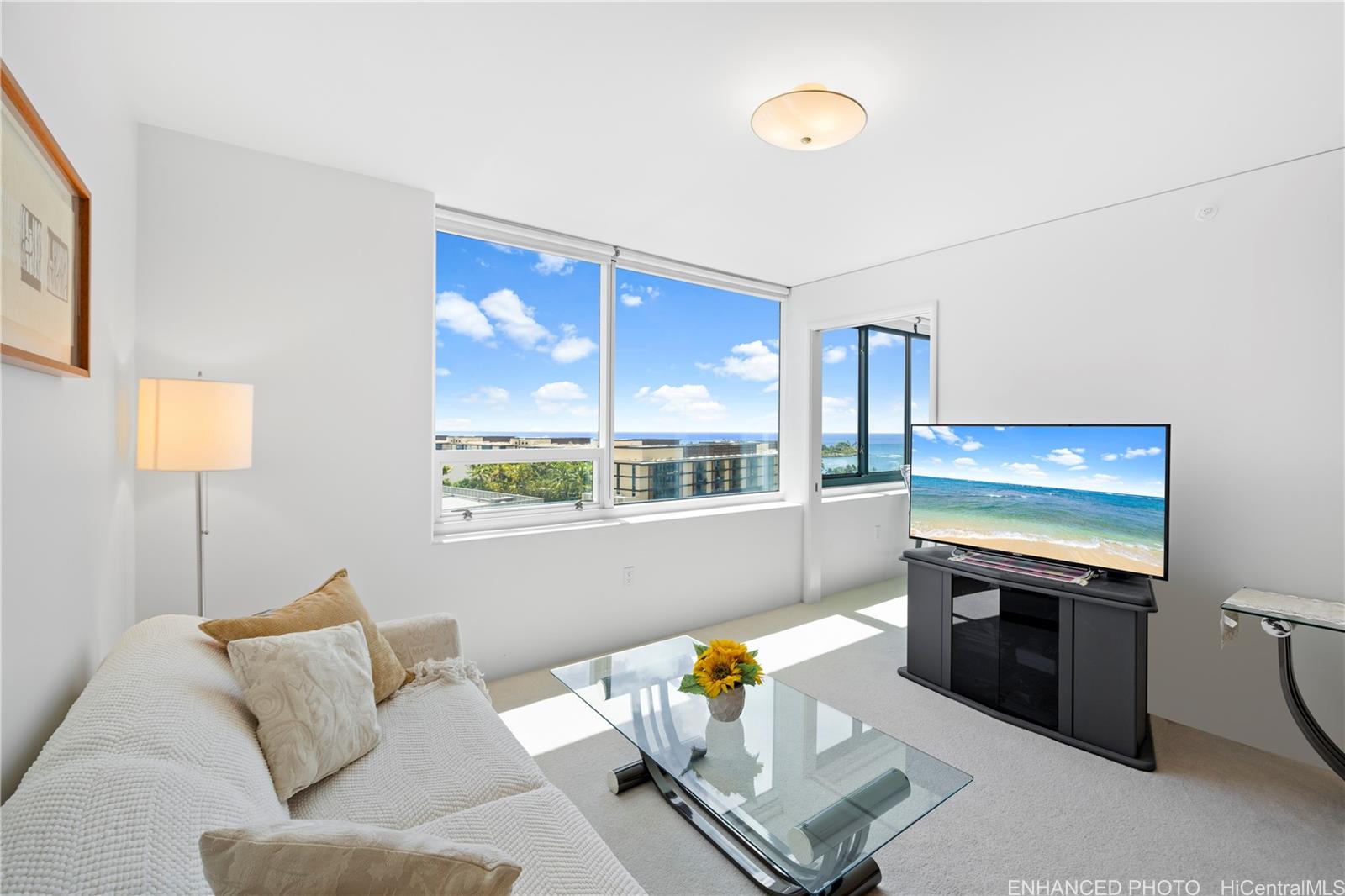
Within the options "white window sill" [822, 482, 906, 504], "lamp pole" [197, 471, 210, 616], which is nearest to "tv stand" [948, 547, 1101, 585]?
"white window sill" [822, 482, 906, 504]

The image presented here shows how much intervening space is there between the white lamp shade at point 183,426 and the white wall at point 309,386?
1.62ft

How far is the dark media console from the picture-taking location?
244 cm

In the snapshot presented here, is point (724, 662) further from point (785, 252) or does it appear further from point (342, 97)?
point (785, 252)

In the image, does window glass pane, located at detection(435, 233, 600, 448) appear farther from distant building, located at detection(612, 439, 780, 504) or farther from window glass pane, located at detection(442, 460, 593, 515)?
distant building, located at detection(612, 439, 780, 504)

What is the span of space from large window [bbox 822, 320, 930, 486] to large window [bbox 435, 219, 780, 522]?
0.70 m

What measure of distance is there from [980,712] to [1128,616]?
0.81 m

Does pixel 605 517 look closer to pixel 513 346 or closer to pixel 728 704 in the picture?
pixel 513 346

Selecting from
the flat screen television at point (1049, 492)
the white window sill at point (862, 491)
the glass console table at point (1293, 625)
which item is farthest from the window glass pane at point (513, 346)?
the glass console table at point (1293, 625)

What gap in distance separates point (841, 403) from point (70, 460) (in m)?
4.86

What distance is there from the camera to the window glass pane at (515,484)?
3301mm

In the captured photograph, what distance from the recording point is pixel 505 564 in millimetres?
3176

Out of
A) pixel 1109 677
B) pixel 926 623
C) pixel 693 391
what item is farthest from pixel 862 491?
pixel 1109 677

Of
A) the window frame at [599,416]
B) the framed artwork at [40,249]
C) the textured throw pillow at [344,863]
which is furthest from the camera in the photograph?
the window frame at [599,416]

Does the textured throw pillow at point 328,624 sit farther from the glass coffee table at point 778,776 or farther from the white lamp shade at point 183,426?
the glass coffee table at point 778,776
